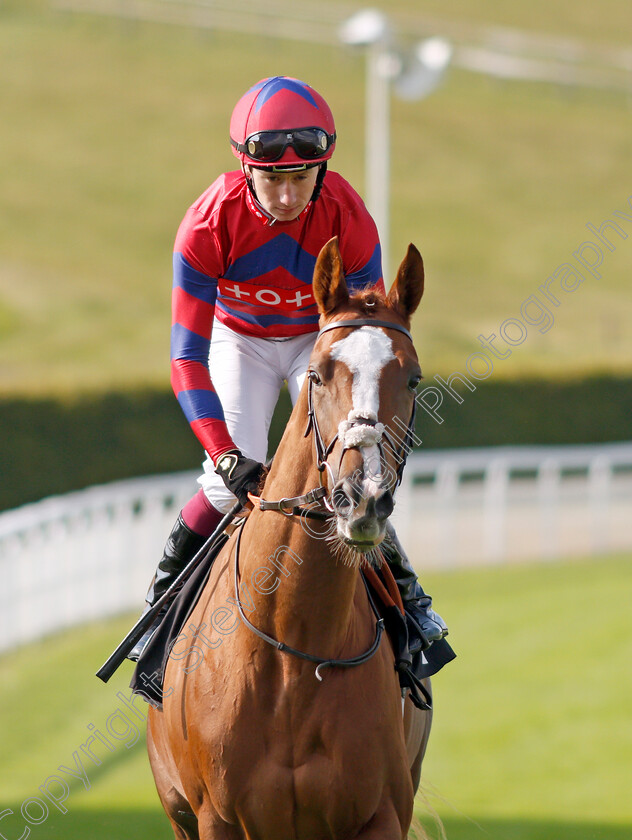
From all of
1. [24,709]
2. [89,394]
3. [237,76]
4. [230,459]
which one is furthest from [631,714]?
[237,76]

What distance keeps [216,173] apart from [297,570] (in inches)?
1809

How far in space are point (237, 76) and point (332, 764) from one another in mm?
54804

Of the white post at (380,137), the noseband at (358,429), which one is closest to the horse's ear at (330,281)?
the noseband at (358,429)

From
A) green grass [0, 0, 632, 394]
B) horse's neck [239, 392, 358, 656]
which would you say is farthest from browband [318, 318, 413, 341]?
green grass [0, 0, 632, 394]

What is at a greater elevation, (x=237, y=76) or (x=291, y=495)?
(x=237, y=76)

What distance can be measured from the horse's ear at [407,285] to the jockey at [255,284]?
0.20 m

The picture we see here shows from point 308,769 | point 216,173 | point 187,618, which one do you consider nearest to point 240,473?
point 187,618

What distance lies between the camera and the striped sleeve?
3.53 meters

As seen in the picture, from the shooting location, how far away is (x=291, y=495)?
3.15m

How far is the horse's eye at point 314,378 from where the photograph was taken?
2980 millimetres

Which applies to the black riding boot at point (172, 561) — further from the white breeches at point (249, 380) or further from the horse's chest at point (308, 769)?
the horse's chest at point (308, 769)

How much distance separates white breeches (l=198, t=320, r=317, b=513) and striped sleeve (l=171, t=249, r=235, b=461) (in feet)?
1.03

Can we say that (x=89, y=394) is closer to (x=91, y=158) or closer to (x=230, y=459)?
(x=230, y=459)

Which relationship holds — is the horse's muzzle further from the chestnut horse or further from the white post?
the white post
